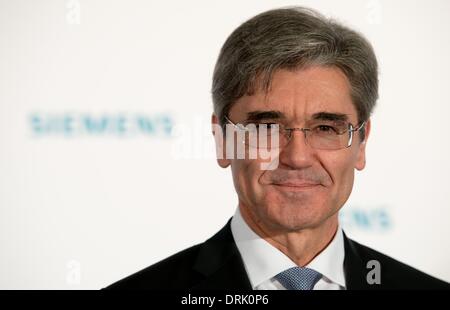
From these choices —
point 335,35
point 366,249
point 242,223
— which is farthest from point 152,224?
point 335,35

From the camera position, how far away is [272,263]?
2.09m

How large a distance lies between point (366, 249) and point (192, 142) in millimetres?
948

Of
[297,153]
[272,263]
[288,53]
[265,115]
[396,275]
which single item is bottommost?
[396,275]

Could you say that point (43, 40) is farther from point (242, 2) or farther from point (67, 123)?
point (242, 2)

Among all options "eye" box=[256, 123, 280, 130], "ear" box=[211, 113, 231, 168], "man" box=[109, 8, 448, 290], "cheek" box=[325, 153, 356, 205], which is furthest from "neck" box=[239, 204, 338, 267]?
"eye" box=[256, 123, 280, 130]

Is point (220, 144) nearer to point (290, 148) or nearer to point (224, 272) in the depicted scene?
point (290, 148)

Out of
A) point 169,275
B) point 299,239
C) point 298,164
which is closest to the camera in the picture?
point 298,164

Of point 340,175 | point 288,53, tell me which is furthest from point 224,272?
point 288,53

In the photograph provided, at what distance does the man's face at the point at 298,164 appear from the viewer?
2027 millimetres

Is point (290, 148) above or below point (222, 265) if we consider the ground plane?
above

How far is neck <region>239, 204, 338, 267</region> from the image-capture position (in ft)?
6.95

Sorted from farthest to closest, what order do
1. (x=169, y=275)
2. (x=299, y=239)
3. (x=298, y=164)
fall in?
(x=169, y=275), (x=299, y=239), (x=298, y=164)

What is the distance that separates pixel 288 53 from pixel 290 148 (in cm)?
31

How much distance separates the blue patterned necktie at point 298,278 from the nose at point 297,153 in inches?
13.8
